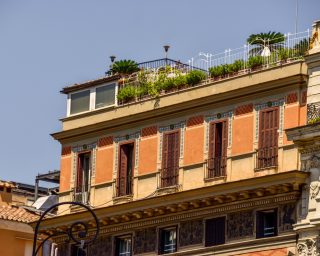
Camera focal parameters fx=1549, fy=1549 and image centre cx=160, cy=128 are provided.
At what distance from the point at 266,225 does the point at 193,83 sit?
7.26m

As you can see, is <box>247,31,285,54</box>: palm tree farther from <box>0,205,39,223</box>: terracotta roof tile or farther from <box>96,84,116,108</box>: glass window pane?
<box>0,205,39,223</box>: terracotta roof tile

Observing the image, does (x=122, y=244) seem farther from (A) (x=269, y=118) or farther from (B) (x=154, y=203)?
(A) (x=269, y=118)

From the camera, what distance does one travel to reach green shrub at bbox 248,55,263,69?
58.9 metres

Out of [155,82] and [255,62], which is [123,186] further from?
[255,62]

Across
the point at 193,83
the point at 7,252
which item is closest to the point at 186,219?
the point at 193,83

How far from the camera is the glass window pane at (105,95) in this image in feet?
213

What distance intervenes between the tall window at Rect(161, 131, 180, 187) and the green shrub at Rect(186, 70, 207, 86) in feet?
6.96

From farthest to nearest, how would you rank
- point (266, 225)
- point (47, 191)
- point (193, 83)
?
1. point (47, 191)
2. point (193, 83)
3. point (266, 225)

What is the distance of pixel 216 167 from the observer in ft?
195

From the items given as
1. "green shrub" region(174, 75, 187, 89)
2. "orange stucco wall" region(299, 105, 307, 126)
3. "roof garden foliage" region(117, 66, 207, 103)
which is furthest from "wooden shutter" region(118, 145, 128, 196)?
"orange stucco wall" region(299, 105, 307, 126)

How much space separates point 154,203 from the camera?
6097cm

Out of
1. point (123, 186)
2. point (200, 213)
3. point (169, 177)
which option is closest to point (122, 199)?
point (123, 186)

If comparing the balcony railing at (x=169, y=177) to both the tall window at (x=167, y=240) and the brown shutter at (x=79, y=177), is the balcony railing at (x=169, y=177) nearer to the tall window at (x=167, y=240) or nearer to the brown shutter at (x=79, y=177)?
the tall window at (x=167, y=240)

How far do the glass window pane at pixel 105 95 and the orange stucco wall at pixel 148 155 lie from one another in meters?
2.87
